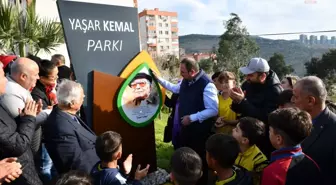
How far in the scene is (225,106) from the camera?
11.8 ft

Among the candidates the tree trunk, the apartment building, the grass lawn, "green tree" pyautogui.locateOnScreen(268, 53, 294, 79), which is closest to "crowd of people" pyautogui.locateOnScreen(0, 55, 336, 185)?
the grass lawn

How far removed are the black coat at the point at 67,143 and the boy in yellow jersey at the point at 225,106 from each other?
152cm

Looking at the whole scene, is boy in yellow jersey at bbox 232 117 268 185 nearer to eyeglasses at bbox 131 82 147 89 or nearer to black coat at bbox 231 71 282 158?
black coat at bbox 231 71 282 158

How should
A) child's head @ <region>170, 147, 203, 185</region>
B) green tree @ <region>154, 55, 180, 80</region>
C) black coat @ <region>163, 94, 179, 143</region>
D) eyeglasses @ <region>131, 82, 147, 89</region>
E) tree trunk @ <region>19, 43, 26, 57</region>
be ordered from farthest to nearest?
green tree @ <region>154, 55, 180, 80</region>
tree trunk @ <region>19, 43, 26, 57</region>
black coat @ <region>163, 94, 179, 143</region>
eyeglasses @ <region>131, 82, 147, 89</region>
child's head @ <region>170, 147, 203, 185</region>

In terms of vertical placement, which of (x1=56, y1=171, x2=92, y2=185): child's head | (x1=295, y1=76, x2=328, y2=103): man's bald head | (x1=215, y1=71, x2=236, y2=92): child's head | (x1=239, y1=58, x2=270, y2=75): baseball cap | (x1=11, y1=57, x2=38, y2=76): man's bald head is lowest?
(x1=56, y1=171, x2=92, y2=185): child's head

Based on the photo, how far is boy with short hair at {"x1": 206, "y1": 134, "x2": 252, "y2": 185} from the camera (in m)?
2.12

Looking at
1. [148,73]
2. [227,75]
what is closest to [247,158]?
[227,75]

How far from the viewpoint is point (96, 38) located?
3260mm

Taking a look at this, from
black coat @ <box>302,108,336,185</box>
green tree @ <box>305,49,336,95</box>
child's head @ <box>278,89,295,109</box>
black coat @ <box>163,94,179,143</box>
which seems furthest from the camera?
green tree @ <box>305,49,336,95</box>

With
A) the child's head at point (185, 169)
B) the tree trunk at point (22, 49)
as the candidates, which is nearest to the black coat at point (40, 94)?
the child's head at point (185, 169)

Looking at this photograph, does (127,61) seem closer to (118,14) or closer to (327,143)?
(118,14)

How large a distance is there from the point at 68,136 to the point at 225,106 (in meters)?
1.86

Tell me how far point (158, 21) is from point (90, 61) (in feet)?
294

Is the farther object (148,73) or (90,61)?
(148,73)
